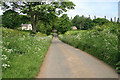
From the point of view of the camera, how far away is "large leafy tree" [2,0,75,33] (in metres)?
19.9

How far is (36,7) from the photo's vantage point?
18781 millimetres

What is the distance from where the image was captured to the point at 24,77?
4875 millimetres

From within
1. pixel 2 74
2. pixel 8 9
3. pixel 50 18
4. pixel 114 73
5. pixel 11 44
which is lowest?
pixel 114 73

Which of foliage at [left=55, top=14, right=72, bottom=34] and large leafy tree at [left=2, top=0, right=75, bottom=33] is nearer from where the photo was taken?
large leafy tree at [left=2, top=0, right=75, bottom=33]

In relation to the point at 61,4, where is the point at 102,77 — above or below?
below

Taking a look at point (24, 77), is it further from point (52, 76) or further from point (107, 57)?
point (107, 57)

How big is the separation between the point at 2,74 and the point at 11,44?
3.41m

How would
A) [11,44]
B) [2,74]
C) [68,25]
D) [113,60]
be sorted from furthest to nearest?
1. [68,25]
2. [11,44]
3. [113,60]
4. [2,74]

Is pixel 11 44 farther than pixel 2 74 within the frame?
Yes

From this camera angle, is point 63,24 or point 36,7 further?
point 63,24

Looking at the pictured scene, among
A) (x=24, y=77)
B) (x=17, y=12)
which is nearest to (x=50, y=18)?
(x=17, y=12)

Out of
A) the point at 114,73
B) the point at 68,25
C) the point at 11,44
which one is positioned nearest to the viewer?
the point at 114,73

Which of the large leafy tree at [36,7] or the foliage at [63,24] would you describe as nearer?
the large leafy tree at [36,7]

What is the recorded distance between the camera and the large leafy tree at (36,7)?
19.9 metres
